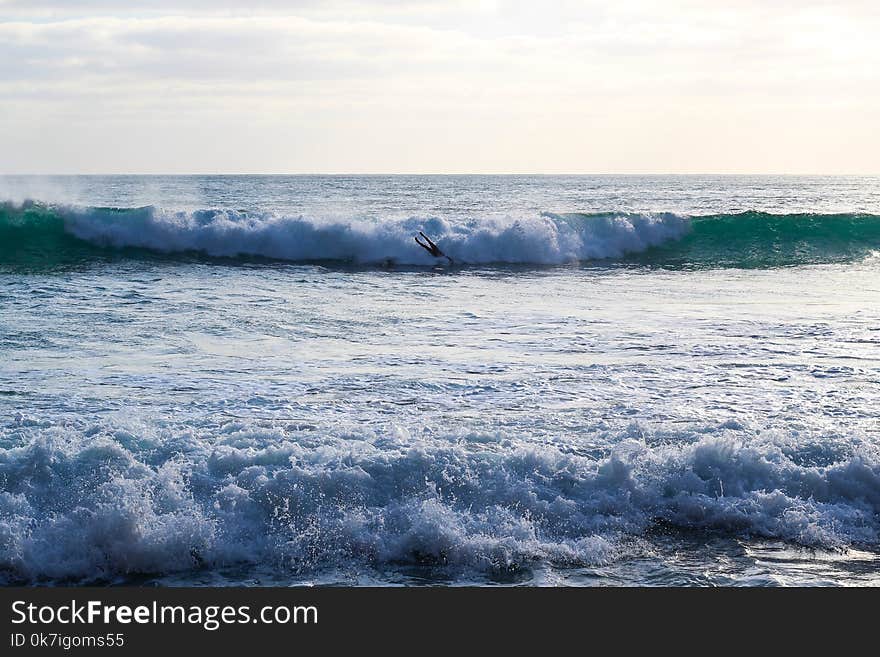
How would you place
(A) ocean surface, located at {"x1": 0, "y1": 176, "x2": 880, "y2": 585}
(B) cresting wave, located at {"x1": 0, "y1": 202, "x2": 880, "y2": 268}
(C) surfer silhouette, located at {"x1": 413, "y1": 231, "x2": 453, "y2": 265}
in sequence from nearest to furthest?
(A) ocean surface, located at {"x1": 0, "y1": 176, "x2": 880, "y2": 585}
(B) cresting wave, located at {"x1": 0, "y1": 202, "x2": 880, "y2": 268}
(C) surfer silhouette, located at {"x1": 413, "y1": 231, "x2": 453, "y2": 265}

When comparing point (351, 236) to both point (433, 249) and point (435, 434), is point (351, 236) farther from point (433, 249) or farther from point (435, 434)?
point (435, 434)

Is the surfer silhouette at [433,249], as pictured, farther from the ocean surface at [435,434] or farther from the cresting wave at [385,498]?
the cresting wave at [385,498]

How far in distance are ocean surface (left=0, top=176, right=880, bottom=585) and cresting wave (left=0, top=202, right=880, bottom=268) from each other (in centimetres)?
522

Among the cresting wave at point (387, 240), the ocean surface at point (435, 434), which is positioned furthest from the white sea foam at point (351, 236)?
the ocean surface at point (435, 434)

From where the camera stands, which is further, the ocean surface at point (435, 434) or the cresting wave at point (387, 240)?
the cresting wave at point (387, 240)

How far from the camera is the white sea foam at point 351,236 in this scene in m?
21.0

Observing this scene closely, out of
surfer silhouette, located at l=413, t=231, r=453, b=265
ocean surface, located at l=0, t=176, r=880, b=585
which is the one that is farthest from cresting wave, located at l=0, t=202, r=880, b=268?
ocean surface, located at l=0, t=176, r=880, b=585

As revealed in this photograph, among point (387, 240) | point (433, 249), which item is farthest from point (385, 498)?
point (387, 240)

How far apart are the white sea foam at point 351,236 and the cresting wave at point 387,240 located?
2cm

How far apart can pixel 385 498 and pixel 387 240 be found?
15842 millimetres

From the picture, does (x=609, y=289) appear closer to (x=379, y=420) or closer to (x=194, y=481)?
(x=379, y=420)

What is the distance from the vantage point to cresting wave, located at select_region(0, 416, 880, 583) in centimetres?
529

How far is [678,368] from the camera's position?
30.2ft

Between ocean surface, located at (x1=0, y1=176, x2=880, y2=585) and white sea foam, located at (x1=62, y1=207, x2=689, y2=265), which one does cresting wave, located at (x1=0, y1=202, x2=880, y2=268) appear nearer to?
white sea foam, located at (x1=62, y1=207, x2=689, y2=265)
